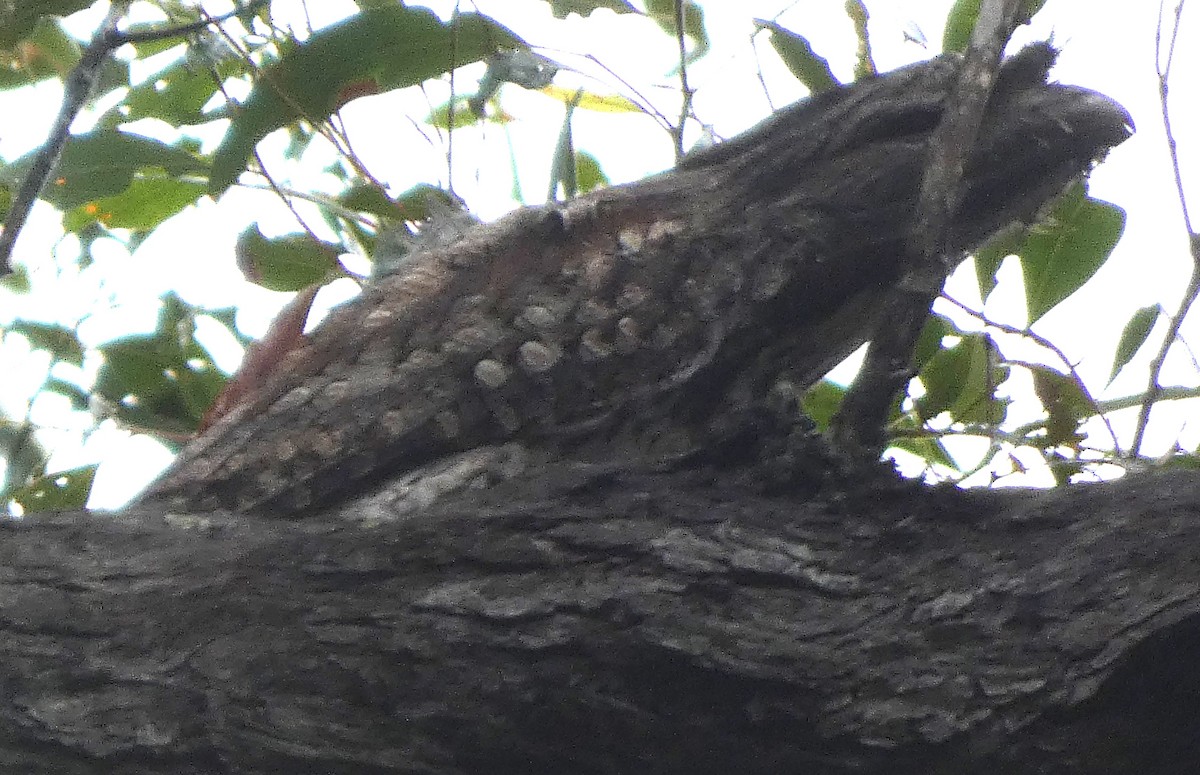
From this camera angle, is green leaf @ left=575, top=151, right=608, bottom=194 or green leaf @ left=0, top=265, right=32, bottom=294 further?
green leaf @ left=0, top=265, right=32, bottom=294

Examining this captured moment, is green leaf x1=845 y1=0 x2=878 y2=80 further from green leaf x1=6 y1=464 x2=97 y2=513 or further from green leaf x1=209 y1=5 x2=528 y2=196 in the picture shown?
green leaf x1=6 y1=464 x2=97 y2=513

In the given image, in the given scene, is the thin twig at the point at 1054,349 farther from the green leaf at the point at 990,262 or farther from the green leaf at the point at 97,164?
the green leaf at the point at 97,164

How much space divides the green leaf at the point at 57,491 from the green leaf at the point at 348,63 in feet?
1.87

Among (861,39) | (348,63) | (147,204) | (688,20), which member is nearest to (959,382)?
(861,39)

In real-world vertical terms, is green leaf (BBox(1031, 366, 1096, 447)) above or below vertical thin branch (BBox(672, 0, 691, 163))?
below

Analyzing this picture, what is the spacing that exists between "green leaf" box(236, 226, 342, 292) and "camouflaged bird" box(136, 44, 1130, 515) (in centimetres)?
66

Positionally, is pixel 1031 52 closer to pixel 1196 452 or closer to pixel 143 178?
pixel 1196 452

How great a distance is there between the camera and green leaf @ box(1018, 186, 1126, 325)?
7.82 feet

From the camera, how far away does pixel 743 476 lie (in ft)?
4.89

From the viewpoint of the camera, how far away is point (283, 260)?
275 cm

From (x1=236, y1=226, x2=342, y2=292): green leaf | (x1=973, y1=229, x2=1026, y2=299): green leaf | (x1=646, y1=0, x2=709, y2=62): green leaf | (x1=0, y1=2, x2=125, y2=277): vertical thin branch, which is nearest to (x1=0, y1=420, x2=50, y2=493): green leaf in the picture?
(x1=236, y1=226, x2=342, y2=292): green leaf

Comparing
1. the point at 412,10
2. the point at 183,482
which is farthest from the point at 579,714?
the point at 412,10

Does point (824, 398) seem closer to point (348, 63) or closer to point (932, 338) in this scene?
point (932, 338)

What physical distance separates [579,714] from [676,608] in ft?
0.48
